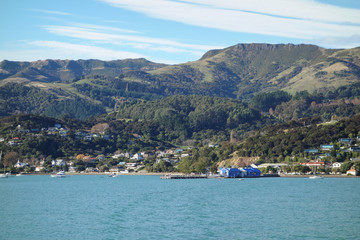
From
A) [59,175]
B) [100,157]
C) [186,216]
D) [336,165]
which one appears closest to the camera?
[186,216]

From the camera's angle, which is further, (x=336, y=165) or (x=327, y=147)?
(x=327, y=147)

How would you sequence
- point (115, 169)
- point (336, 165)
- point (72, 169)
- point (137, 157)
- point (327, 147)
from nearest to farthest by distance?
point (336, 165) < point (327, 147) < point (72, 169) < point (115, 169) < point (137, 157)

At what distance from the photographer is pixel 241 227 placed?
139 ft

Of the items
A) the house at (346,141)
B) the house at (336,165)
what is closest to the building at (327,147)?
the house at (346,141)

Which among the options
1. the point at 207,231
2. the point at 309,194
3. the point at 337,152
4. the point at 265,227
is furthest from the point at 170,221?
A: the point at 337,152

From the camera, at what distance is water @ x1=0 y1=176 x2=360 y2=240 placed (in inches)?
1582

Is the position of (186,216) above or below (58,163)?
above

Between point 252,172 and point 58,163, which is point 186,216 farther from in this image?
point 58,163

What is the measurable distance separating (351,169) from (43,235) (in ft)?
282

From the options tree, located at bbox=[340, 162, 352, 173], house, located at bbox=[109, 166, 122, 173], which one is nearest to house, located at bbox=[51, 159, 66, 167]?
house, located at bbox=[109, 166, 122, 173]

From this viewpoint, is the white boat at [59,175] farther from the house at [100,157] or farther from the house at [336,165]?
the house at [336,165]

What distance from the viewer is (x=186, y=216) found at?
163 ft

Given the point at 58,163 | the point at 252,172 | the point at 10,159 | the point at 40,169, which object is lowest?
the point at 40,169

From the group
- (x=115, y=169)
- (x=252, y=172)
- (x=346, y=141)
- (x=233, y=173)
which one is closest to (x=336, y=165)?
(x=346, y=141)
